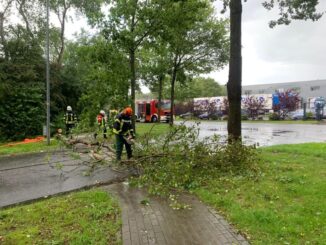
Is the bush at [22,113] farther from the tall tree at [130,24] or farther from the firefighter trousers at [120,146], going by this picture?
the firefighter trousers at [120,146]

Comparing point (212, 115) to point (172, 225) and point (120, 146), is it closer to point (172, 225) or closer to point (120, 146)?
point (120, 146)

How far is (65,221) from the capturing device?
5.25 metres

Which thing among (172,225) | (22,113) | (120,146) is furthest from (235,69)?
(22,113)

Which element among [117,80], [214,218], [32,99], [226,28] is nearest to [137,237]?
[214,218]

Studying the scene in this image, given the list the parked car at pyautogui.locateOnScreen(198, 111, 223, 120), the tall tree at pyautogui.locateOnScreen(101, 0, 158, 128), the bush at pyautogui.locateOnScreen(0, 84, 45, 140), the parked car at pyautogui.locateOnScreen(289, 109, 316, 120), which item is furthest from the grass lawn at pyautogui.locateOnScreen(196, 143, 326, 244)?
the parked car at pyautogui.locateOnScreen(198, 111, 223, 120)

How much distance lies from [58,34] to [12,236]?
27.4 meters

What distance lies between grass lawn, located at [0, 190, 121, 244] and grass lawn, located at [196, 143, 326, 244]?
1.86 meters

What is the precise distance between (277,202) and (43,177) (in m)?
6.01

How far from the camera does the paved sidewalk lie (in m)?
4.39

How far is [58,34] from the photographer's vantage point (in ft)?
Answer: 96.5

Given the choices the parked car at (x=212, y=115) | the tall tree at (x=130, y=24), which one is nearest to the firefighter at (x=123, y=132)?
the tall tree at (x=130, y=24)

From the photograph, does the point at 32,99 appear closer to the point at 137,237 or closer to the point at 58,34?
the point at 58,34

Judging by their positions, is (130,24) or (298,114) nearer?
(130,24)

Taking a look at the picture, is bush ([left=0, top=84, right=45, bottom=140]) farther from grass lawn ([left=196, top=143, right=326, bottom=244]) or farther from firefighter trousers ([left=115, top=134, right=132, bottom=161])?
grass lawn ([left=196, top=143, right=326, bottom=244])
